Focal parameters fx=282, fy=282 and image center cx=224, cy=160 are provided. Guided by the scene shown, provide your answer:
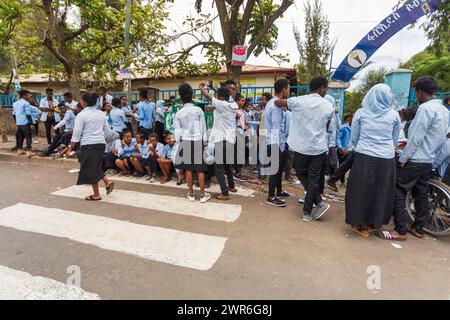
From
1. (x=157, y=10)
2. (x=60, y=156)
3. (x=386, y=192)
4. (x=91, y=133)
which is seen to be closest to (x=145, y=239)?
(x=91, y=133)

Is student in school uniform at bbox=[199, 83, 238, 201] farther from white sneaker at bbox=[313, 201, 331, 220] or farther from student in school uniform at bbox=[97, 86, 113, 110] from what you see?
student in school uniform at bbox=[97, 86, 113, 110]

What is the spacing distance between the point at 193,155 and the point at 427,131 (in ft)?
10.8

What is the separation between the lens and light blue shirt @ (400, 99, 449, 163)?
338 centimetres

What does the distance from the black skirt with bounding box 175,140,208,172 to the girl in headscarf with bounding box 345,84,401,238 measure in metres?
2.32

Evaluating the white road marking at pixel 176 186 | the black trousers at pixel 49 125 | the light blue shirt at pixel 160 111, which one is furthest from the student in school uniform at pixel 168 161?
the black trousers at pixel 49 125

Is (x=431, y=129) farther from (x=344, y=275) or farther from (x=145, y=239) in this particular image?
(x=145, y=239)

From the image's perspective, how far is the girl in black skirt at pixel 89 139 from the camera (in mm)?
4660

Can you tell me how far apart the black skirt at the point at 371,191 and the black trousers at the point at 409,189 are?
0.13 m

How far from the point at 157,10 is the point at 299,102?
8775 mm

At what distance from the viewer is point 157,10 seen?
10.5 meters

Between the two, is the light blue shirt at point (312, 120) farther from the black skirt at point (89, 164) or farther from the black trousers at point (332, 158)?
the black skirt at point (89, 164)

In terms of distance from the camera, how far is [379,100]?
3.42 m

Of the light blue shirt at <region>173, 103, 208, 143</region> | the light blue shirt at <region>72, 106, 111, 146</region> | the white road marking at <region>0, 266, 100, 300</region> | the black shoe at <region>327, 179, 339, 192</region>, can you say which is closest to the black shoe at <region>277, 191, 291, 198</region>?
the black shoe at <region>327, 179, 339, 192</region>
